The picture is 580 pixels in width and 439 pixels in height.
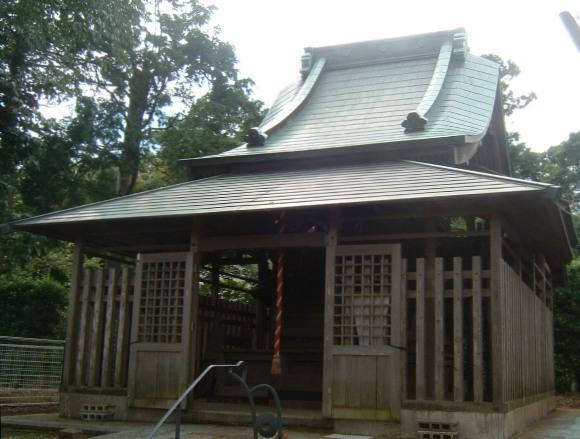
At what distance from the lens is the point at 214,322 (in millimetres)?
12531

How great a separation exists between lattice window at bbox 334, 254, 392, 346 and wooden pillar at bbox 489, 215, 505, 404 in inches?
49.6

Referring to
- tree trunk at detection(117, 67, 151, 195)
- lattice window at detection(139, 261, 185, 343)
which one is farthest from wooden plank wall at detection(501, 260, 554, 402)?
tree trunk at detection(117, 67, 151, 195)

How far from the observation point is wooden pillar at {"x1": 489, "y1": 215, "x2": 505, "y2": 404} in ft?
27.7

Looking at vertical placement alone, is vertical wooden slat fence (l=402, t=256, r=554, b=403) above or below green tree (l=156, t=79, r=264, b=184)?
below

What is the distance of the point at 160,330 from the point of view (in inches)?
402

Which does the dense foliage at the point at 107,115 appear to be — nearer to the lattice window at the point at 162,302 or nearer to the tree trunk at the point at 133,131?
the tree trunk at the point at 133,131

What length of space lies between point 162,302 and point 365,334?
3.09 m

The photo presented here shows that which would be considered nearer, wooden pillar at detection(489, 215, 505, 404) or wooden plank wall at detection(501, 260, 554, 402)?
wooden pillar at detection(489, 215, 505, 404)

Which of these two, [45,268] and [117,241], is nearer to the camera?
[117,241]

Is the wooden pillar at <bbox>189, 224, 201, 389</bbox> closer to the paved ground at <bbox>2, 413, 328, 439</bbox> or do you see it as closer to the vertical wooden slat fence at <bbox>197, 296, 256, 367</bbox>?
the paved ground at <bbox>2, 413, 328, 439</bbox>

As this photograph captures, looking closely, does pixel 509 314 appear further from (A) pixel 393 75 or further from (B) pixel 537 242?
(A) pixel 393 75

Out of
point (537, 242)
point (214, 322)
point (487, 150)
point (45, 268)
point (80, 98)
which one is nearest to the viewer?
point (537, 242)

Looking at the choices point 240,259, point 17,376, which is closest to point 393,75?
point 240,259

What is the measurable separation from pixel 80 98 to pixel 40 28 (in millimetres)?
5698
